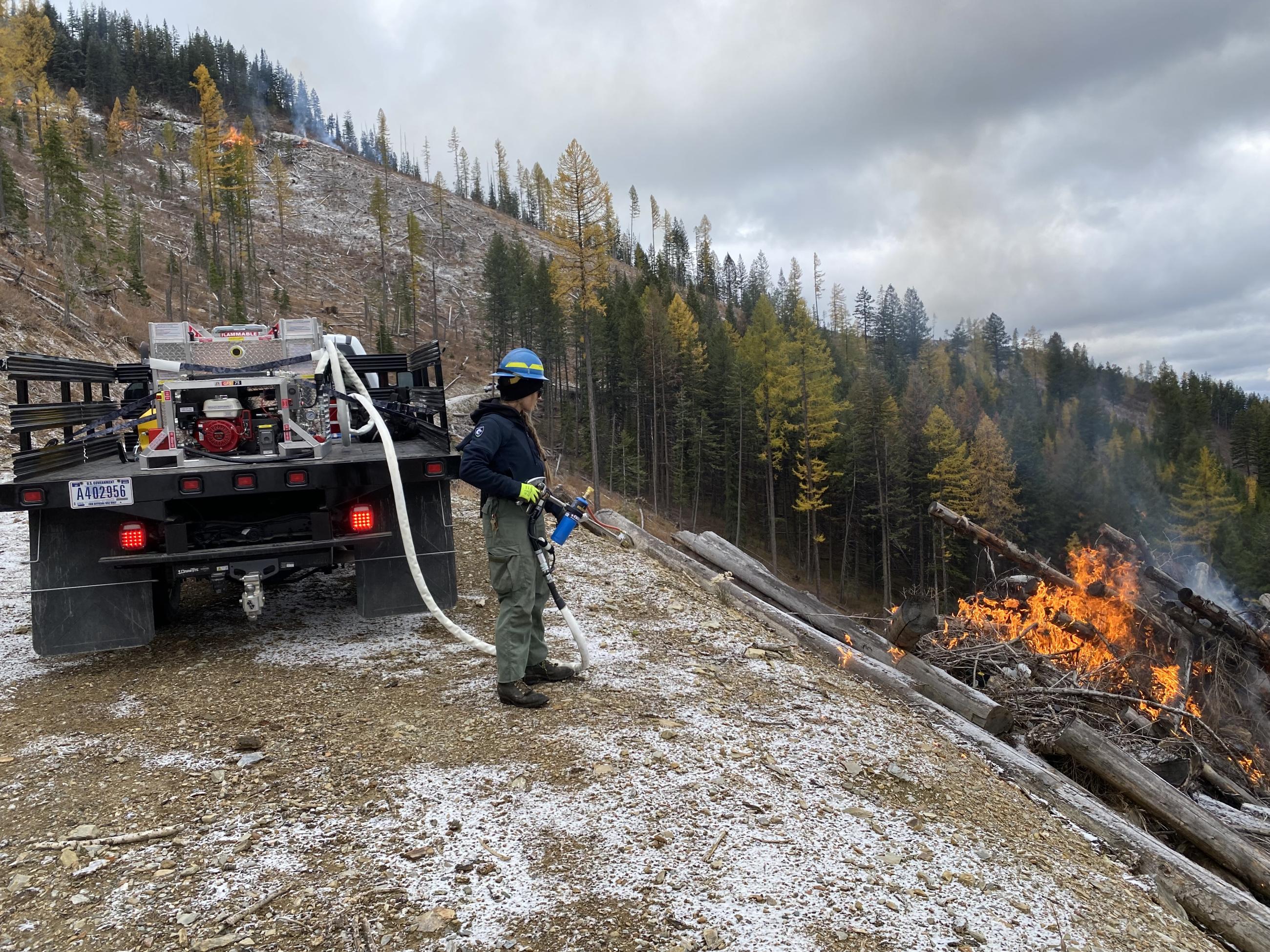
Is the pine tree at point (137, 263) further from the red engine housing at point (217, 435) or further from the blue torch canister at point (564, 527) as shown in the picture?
the blue torch canister at point (564, 527)

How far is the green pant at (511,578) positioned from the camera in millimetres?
4531

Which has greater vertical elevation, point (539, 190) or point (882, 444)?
point (539, 190)

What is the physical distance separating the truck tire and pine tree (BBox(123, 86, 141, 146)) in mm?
103873

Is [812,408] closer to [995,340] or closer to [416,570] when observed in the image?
[416,570]

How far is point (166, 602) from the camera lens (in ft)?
20.1

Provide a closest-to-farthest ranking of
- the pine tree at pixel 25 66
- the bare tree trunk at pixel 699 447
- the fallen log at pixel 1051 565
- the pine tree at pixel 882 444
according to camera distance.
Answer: the fallen log at pixel 1051 565
the pine tree at pixel 882 444
the bare tree trunk at pixel 699 447
the pine tree at pixel 25 66

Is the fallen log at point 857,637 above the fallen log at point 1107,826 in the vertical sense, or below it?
above

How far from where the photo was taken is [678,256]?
109625 mm

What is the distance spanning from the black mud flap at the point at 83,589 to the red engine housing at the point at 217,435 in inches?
39.8

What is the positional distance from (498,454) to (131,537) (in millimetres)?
2787

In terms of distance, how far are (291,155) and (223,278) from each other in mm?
50673

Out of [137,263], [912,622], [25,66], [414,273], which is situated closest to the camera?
[912,622]

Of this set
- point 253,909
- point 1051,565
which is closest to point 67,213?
point 253,909

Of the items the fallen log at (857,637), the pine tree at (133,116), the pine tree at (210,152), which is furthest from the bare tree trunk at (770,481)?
the pine tree at (133,116)
